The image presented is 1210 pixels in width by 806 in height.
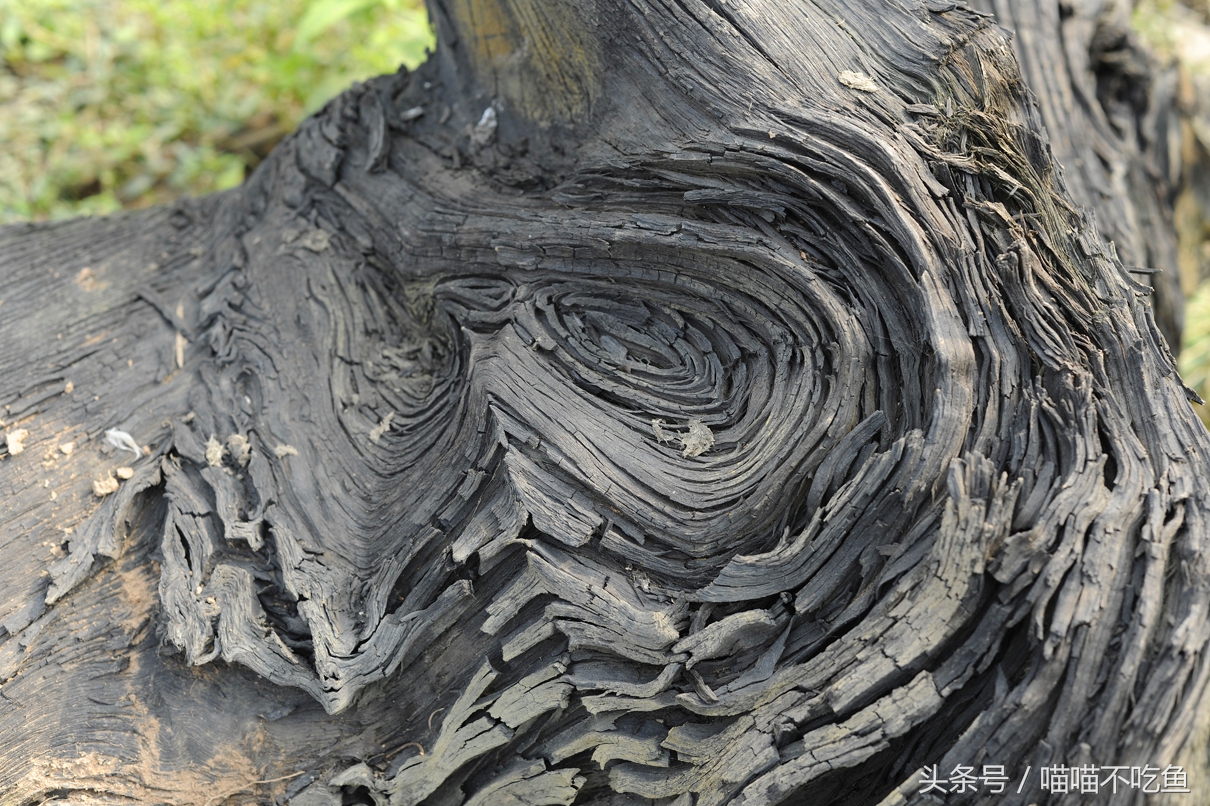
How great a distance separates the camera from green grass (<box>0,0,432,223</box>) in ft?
15.8

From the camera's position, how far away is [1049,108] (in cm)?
332

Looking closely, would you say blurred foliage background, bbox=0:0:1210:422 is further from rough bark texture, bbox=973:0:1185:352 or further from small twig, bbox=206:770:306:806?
small twig, bbox=206:770:306:806

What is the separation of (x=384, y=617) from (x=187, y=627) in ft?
1.70

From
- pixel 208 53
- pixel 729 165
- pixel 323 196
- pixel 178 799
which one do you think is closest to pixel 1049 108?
pixel 729 165

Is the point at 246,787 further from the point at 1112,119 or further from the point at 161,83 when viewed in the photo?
the point at 161,83

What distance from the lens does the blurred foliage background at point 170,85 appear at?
4762mm

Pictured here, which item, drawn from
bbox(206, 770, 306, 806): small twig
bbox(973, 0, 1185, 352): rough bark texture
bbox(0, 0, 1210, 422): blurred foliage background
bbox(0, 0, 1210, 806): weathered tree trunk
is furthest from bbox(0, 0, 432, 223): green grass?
bbox(206, 770, 306, 806): small twig

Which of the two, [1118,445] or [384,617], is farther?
[384,617]

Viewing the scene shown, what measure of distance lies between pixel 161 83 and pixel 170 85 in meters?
0.05

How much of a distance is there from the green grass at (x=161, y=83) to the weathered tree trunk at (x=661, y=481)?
2410 millimetres

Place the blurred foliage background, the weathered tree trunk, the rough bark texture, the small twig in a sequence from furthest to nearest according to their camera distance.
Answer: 1. the blurred foliage background
2. the rough bark texture
3. the small twig
4. the weathered tree trunk

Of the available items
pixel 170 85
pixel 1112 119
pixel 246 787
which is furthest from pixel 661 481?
pixel 170 85

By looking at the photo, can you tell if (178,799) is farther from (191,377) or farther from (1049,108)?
(1049,108)

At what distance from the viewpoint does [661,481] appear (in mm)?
2127
